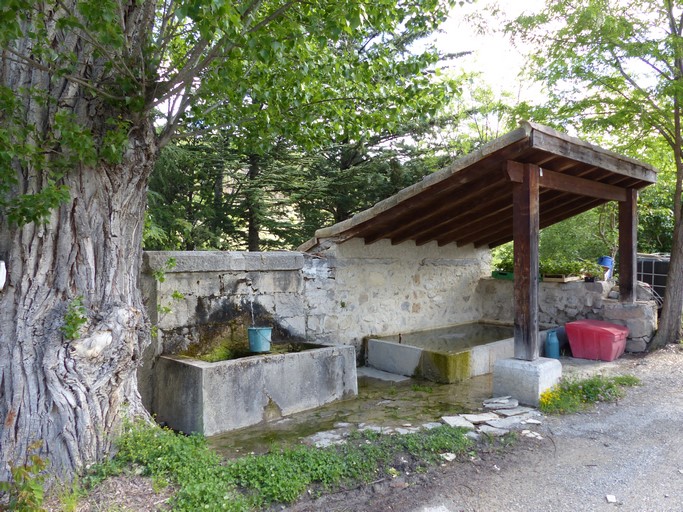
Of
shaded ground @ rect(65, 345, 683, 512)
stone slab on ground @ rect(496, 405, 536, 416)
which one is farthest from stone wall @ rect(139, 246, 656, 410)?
stone slab on ground @ rect(496, 405, 536, 416)

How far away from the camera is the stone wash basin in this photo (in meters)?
4.48

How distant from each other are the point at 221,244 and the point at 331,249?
155 inches

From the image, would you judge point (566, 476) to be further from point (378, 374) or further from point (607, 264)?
point (607, 264)

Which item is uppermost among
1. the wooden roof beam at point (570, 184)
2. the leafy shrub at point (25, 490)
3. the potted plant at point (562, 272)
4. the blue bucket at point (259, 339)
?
the wooden roof beam at point (570, 184)

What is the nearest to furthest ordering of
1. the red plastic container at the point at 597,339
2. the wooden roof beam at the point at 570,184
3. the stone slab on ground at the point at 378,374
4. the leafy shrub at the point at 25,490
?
1. the leafy shrub at the point at 25,490
2. the wooden roof beam at the point at 570,184
3. the stone slab on ground at the point at 378,374
4. the red plastic container at the point at 597,339

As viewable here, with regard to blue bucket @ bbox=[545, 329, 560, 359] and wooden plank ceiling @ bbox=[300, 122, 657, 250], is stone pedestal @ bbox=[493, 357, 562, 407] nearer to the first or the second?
wooden plank ceiling @ bbox=[300, 122, 657, 250]

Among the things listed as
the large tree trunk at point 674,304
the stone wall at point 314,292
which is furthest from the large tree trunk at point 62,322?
the large tree trunk at point 674,304

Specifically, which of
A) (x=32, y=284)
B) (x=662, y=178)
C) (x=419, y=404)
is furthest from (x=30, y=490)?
(x=662, y=178)

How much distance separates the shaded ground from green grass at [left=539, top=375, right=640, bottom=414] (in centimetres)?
19

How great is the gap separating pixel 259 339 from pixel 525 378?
2.75m

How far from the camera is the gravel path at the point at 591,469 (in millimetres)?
3209

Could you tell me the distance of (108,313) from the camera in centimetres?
350

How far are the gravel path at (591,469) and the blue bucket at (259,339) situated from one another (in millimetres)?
2473

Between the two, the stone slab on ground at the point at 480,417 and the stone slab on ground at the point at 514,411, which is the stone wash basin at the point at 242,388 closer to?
the stone slab on ground at the point at 480,417
